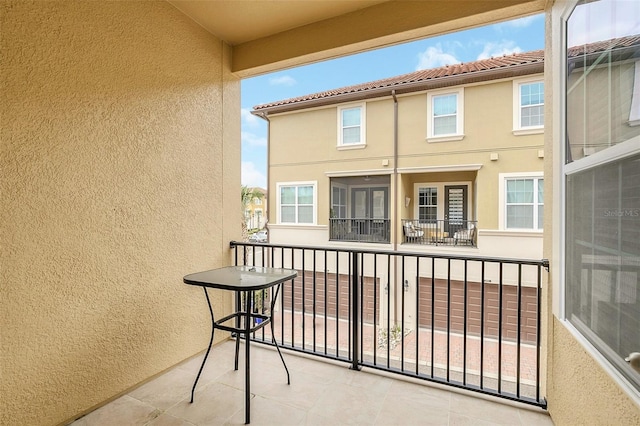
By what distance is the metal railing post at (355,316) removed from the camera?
227cm

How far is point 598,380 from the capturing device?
114 cm

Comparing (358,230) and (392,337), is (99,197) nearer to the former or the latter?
(392,337)

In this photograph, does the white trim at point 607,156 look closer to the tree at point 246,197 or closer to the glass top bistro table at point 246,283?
the glass top bistro table at point 246,283

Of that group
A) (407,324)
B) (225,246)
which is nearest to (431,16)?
(225,246)

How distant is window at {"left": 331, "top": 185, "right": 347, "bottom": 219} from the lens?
27.0 feet

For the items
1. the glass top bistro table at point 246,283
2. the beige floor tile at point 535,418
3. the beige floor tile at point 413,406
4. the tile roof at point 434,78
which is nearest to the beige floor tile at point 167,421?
the glass top bistro table at point 246,283

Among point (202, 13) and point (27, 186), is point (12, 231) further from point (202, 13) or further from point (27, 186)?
point (202, 13)

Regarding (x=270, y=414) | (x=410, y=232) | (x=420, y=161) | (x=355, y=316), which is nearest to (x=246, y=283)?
(x=270, y=414)

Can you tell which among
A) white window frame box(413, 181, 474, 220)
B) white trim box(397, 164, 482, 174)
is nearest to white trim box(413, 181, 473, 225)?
white window frame box(413, 181, 474, 220)

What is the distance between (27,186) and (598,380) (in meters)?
2.58

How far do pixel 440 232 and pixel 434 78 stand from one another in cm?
364

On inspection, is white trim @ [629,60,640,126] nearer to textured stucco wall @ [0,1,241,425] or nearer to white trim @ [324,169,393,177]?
textured stucco wall @ [0,1,241,425]

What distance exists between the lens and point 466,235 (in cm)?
737

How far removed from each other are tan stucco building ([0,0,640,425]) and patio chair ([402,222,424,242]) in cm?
582
